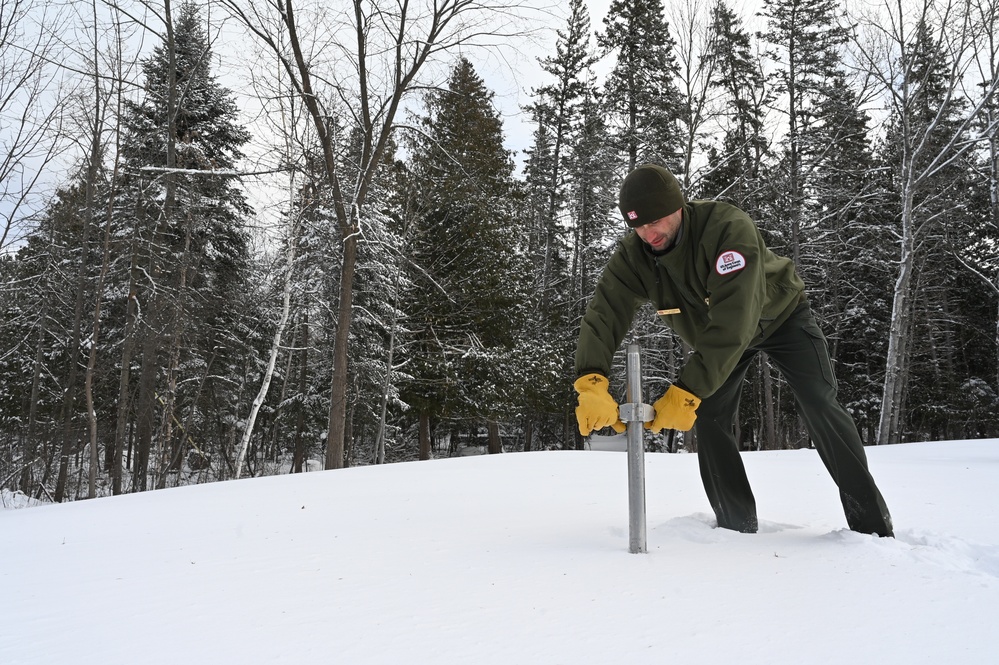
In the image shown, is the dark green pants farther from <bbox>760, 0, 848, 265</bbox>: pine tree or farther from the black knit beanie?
<bbox>760, 0, 848, 265</bbox>: pine tree

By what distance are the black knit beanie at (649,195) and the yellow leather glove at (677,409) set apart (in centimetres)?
67

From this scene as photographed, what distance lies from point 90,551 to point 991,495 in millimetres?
4834

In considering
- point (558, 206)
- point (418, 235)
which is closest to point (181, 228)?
point (418, 235)

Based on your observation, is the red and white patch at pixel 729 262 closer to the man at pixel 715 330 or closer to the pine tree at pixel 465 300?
the man at pixel 715 330

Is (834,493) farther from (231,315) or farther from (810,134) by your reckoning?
(231,315)

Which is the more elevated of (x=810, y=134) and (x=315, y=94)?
(x=810, y=134)

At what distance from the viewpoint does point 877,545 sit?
2.05 m

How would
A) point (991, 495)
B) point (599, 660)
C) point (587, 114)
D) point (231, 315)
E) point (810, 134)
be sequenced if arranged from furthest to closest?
point (587, 114) < point (231, 315) < point (810, 134) < point (991, 495) < point (599, 660)

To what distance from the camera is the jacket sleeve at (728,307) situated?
1997mm

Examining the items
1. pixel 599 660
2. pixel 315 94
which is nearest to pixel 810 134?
pixel 315 94

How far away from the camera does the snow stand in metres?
1.38

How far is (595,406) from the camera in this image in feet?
7.16

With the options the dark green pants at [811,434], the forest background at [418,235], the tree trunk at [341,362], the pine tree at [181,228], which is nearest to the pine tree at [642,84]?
the forest background at [418,235]

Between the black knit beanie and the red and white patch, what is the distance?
271 millimetres
